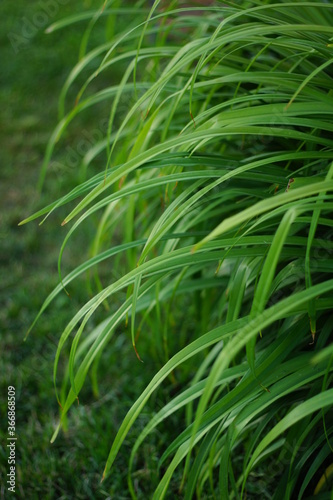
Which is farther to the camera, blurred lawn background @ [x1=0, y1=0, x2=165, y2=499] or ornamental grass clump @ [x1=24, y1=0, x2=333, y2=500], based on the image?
blurred lawn background @ [x1=0, y1=0, x2=165, y2=499]

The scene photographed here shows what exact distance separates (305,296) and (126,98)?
8.40 ft

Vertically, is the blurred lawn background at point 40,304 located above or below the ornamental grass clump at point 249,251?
below

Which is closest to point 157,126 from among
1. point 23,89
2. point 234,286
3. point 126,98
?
point 234,286

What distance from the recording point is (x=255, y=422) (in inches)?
51.5

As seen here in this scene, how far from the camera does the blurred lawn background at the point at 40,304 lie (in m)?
1.54

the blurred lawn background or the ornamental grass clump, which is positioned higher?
the ornamental grass clump

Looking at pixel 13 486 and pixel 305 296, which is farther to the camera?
pixel 13 486

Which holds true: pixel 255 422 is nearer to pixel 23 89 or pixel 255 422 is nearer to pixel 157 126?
pixel 157 126

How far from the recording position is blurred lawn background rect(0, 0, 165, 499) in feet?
5.05

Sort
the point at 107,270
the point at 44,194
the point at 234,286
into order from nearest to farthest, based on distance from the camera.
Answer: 1. the point at 234,286
2. the point at 107,270
3. the point at 44,194

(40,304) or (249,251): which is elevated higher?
(249,251)

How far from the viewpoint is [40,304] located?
87.9 inches

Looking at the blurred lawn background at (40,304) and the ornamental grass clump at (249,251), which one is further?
the blurred lawn background at (40,304)

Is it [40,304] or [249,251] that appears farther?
[40,304]
